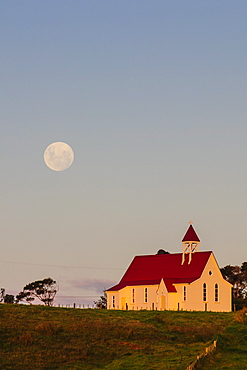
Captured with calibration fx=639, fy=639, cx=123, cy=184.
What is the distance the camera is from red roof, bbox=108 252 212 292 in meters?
83.8

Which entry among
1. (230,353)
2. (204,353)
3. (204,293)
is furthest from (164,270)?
(204,353)

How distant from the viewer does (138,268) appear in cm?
9000

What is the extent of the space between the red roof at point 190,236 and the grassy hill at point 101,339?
79.1ft

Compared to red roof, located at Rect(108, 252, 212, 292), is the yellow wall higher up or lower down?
lower down

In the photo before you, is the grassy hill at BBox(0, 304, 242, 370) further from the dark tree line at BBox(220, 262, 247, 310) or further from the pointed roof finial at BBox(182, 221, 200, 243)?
the dark tree line at BBox(220, 262, 247, 310)

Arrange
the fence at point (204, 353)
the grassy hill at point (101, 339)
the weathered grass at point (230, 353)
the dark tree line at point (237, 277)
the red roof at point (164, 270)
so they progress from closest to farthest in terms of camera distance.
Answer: the fence at point (204, 353) → the weathered grass at point (230, 353) → the grassy hill at point (101, 339) → the red roof at point (164, 270) → the dark tree line at point (237, 277)

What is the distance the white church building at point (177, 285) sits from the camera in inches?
3246

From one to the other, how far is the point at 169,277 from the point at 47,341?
41.5m

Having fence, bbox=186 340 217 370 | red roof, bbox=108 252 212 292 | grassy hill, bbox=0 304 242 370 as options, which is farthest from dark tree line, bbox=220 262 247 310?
fence, bbox=186 340 217 370

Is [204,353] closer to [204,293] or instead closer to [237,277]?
[204,293]

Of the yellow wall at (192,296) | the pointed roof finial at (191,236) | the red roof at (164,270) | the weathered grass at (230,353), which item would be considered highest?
the pointed roof finial at (191,236)

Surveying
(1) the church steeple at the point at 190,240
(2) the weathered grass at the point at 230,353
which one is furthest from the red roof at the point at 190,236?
(2) the weathered grass at the point at 230,353

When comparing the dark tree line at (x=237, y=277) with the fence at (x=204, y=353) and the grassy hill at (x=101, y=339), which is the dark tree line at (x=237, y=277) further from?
the fence at (x=204, y=353)

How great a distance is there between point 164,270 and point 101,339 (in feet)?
137
